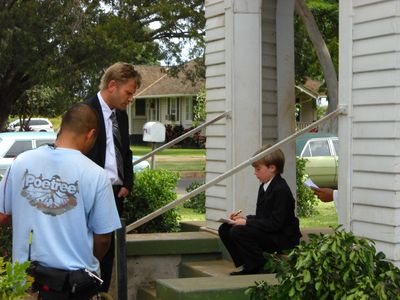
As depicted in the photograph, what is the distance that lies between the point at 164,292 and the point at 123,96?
4.74 feet

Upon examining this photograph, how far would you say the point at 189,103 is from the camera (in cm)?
5738

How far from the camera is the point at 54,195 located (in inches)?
154

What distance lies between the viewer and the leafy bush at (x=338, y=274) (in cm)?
460

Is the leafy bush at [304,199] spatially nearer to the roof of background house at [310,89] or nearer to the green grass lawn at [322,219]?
the green grass lawn at [322,219]

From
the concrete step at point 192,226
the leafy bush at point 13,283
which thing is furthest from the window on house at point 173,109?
the leafy bush at point 13,283

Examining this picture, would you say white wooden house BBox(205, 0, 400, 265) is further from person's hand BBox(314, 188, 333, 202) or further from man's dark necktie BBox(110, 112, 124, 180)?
man's dark necktie BBox(110, 112, 124, 180)

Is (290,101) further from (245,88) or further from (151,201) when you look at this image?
(151,201)

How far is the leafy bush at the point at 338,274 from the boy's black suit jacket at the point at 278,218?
1336 mm

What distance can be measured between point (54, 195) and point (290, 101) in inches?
171

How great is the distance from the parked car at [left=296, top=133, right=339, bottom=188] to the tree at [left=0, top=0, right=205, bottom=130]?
9.36 m

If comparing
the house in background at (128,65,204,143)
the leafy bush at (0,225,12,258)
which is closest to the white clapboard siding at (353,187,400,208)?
the leafy bush at (0,225,12,258)

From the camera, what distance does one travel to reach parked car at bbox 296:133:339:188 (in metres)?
20.7

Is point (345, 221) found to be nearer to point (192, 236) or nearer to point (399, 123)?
point (399, 123)

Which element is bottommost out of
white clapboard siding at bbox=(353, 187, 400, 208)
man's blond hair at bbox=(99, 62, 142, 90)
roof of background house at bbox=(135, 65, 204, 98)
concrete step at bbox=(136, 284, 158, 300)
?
concrete step at bbox=(136, 284, 158, 300)
